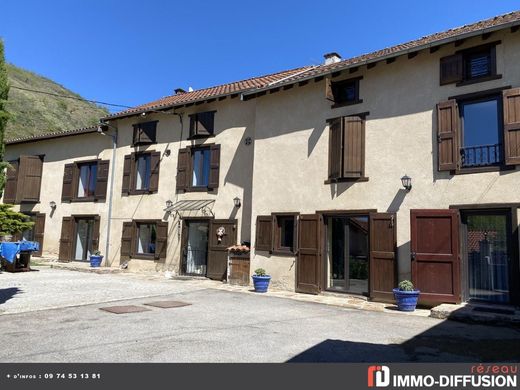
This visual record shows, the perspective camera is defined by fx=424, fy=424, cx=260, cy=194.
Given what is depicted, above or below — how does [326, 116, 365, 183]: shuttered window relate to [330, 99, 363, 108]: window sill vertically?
below

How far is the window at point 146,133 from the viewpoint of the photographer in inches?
655

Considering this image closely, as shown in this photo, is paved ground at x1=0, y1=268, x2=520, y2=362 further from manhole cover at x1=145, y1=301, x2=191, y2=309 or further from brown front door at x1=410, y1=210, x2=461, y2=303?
brown front door at x1=410, y1=210, x2=461, y2=303

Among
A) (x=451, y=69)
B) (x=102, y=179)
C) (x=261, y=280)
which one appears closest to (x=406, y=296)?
(x=261, y=280)

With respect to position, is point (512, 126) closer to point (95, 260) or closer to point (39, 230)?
point (95, 260)

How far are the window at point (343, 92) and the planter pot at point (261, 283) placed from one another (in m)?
5.08

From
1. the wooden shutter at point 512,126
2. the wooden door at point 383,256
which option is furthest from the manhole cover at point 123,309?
the wooden shutter at point 512,126

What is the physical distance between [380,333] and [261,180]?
6932mm

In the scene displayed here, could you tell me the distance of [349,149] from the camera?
10891 millimetres

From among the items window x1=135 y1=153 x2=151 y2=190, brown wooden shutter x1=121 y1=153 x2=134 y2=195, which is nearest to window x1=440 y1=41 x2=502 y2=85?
window x1=135 y1=153 x2=151 y2=190

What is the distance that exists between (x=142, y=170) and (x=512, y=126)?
510 inches

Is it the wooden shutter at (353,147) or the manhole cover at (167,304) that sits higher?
the wooden shutter at (353,147)

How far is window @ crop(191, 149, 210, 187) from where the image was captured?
49.9 ft

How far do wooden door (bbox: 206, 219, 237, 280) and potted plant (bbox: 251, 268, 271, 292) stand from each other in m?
2.32
